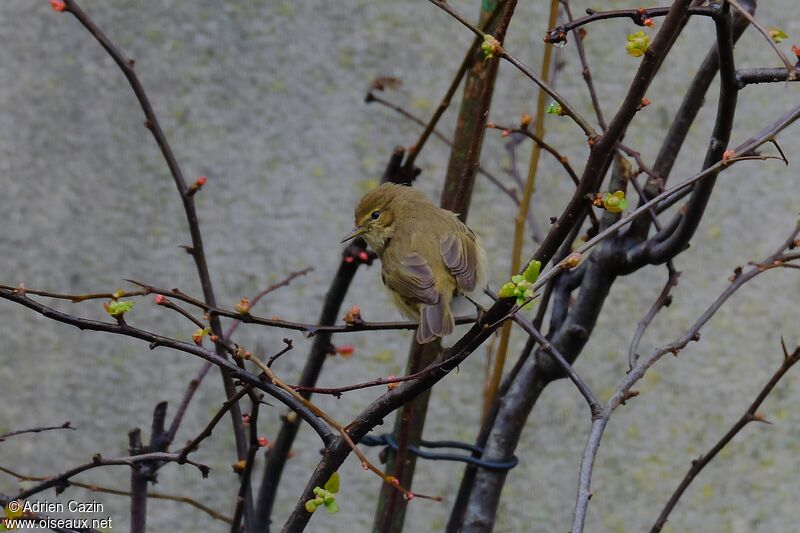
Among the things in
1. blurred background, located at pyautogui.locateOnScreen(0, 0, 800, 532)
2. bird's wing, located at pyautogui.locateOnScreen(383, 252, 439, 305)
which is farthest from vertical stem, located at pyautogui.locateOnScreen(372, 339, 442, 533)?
blurred background, located at pyautogui.locateOnScreen(0, 0, 800, 532)

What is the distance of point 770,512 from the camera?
8.91 feet

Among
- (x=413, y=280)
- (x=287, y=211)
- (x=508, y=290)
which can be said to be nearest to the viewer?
(x=508, y=290)

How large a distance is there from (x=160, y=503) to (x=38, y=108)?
3.84ft

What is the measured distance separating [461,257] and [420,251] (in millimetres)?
98

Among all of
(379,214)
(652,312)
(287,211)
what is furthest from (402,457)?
(287,211)

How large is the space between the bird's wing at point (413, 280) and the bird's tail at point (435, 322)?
2cm

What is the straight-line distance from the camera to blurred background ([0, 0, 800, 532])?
257 cm

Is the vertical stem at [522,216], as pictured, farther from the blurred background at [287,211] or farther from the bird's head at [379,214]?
the blurred background at [287,211]

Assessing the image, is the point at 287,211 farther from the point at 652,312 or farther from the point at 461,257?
the point at 652,312

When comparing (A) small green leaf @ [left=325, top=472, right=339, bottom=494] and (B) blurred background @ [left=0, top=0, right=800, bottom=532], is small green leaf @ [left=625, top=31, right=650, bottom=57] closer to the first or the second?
(A) small green leaf @ [left=325, top=472, right=339, bottom=494]

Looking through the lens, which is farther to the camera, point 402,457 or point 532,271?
point 402,457

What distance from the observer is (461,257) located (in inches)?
72.0

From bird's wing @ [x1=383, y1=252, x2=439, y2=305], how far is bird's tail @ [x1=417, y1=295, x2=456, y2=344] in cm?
2

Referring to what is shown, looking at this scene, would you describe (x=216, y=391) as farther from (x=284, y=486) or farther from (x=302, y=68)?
(x=302, y=68)
